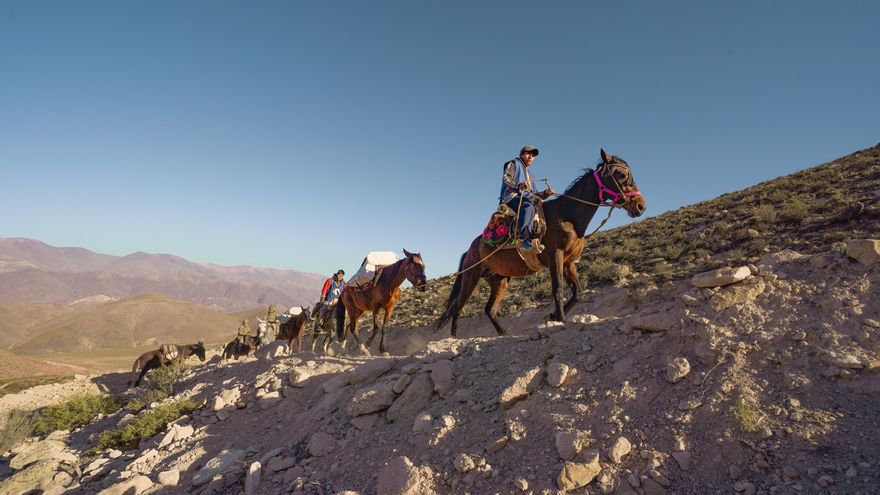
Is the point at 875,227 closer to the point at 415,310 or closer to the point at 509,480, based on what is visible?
the point at 509,480

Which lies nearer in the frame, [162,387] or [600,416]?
[600,416]

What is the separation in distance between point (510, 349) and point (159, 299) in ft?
381

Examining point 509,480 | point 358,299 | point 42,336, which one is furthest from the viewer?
point 42,336

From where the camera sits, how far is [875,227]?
10406mm

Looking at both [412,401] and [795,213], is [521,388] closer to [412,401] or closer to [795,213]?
[412,401]

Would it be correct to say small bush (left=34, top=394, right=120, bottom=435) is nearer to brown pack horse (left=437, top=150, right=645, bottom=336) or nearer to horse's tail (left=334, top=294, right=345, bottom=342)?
horse's tail (left=334, top=294, right=345, bottom=342)

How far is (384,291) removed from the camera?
11664 mm

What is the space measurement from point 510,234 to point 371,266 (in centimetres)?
571

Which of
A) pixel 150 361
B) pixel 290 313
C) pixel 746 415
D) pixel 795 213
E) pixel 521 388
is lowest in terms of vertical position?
pixel 150 361

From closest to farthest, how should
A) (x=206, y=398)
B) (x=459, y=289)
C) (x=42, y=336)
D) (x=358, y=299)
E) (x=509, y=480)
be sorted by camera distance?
(x=509, y=480) → (x=206, y=398) → (x=459, y=289) → (x=358, y=299) → (x=42, y=336)

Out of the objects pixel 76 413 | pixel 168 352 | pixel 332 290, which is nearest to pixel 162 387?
pixel 76 413

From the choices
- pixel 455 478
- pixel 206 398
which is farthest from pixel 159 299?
pixel 455 478

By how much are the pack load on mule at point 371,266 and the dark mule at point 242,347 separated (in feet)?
34.2

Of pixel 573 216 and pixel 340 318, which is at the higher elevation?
pixel 573 216
